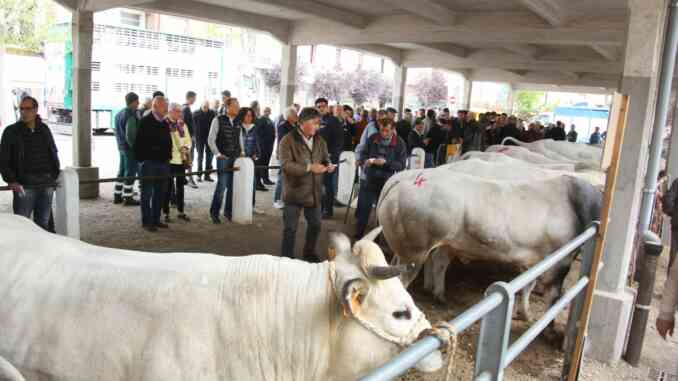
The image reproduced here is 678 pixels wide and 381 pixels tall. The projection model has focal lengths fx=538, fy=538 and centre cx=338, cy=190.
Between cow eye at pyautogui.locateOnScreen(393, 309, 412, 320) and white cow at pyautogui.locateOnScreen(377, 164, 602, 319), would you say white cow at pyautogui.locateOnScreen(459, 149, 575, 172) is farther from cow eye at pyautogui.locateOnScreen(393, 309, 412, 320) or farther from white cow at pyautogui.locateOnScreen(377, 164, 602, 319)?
cow eye at pyautogui.locateOnScreen(393, 309, 412, 320)

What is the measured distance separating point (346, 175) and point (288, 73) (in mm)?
5388

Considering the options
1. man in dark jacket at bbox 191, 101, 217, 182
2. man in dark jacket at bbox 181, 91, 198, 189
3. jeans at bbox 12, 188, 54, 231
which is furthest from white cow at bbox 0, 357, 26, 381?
man in dark jacket at bbox 191, 101, 217, 182

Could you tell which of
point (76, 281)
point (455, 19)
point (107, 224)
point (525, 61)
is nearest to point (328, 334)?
point (76, 281)

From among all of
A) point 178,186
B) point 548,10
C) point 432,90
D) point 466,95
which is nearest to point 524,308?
point 178,186

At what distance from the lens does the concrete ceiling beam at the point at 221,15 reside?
1135 cm

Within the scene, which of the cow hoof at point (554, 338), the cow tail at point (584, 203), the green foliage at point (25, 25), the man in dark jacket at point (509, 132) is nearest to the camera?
the cow hoof at point (554, 338)

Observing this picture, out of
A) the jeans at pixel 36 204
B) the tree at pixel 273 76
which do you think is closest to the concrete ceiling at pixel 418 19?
the jeans at pixel 36 204

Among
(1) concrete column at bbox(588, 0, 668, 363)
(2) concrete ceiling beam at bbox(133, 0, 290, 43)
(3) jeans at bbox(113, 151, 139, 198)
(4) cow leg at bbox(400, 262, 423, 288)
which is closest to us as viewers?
(1) concrete column at bbox(588, 0, 668, 363)

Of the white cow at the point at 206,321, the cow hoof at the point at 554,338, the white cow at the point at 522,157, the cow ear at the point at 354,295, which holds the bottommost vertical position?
the cow hoof at the point at 554,338

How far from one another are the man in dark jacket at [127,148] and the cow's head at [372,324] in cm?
713

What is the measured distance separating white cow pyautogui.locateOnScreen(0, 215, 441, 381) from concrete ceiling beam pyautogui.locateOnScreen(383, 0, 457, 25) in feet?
28.9

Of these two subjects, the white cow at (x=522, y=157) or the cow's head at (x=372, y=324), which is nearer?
the cow's head at (x=372, y=324)

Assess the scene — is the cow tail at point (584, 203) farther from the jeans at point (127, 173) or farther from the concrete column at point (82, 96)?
the concrete column at point (82, 96)

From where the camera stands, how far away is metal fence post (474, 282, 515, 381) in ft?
6.91
